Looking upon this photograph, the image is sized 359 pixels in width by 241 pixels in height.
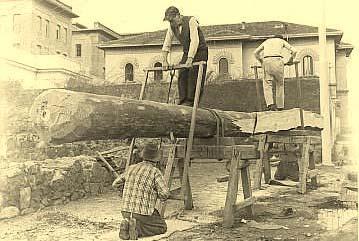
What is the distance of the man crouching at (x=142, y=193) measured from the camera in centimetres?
346

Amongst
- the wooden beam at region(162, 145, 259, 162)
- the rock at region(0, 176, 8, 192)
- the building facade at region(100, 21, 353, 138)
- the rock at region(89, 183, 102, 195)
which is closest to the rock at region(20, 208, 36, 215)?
the rock at region(0, 176, 8, 192)

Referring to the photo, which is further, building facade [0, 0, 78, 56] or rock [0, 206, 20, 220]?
building facade [0, 0, 78, 56]

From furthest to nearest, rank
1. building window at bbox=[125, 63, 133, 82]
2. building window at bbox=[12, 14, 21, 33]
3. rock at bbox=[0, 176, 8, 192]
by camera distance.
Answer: building window at bbox=[125, 63, 133, 82]
building window at bbox=[12, 14, 21, 33]
rock at bbox=[0, 176, 8, 192]

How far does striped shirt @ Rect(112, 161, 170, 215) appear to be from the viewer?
136 inches

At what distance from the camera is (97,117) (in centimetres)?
294

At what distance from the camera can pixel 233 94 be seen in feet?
46.4

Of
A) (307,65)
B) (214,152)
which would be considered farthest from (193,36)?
(307,65)

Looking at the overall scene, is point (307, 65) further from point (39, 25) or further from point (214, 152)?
point (214, 152)

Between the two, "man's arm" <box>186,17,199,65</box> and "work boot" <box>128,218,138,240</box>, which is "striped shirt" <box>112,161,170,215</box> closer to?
"work boot" <box>128,218,138,240</box>

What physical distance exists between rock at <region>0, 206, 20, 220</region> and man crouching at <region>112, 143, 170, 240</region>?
6.37 feet

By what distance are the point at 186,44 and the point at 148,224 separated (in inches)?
77.9

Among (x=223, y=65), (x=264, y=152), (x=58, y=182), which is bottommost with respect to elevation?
(x=58, y=182)

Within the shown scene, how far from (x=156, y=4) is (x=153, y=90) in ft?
32.4

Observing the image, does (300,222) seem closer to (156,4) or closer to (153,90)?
(156,4)
